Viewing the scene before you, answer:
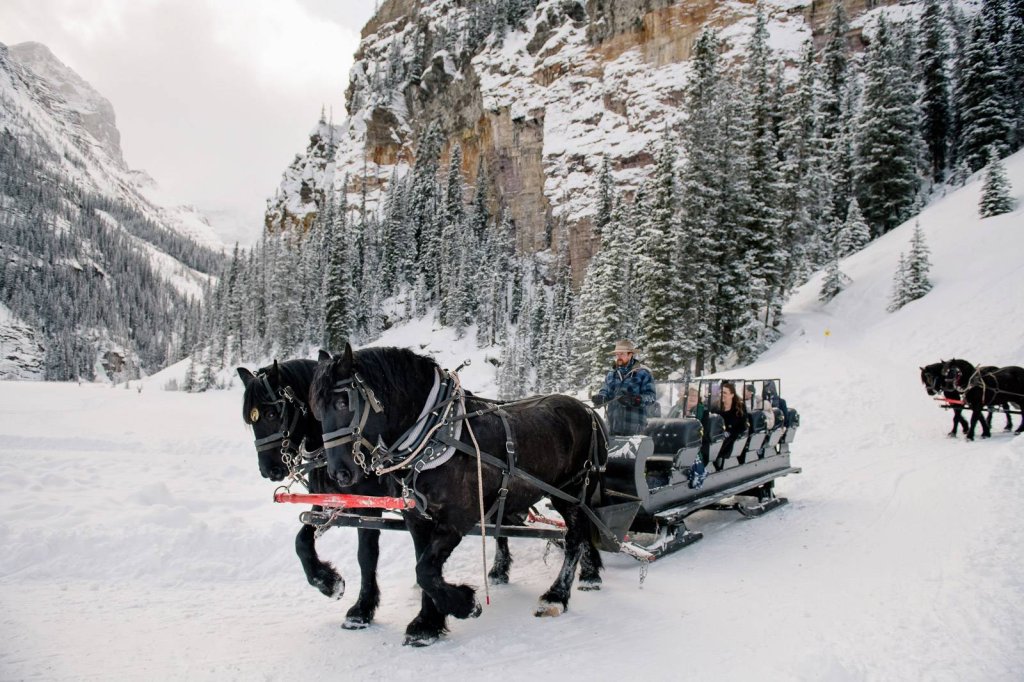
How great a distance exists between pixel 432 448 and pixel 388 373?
69cm

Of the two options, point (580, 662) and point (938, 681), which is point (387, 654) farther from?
point (938, 681)

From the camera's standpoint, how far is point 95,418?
738 inches

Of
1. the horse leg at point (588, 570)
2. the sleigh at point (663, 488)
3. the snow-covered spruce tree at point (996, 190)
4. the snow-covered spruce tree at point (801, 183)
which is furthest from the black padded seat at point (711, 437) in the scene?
the snow-covered spruce tree at point (996, 190)

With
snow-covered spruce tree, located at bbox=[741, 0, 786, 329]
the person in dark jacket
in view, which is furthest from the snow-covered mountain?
the person in dark jacket

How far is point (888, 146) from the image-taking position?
35.3 m

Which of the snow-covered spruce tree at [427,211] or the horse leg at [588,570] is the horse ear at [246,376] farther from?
the snow-covered spruce tree at [427,211]

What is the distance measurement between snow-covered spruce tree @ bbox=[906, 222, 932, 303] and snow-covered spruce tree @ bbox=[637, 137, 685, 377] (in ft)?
33.0

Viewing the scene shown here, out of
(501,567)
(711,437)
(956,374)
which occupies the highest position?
(956,374)

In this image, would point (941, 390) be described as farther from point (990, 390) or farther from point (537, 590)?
point (537, 590)

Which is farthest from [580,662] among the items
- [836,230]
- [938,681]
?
[836,230]

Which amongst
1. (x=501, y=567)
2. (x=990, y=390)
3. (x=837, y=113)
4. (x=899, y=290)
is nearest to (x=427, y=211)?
(x=837, y=113)

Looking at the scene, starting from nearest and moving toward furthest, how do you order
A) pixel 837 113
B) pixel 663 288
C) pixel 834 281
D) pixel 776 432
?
pixel 776 432
pixel 663 288
pixel 834 281
pixel 837 113

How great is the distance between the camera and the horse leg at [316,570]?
477cm

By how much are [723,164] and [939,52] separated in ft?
95.9
